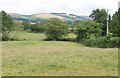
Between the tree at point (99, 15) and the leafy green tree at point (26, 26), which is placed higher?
the tree at point (99, 15)

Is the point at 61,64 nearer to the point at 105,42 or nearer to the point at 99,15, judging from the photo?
the point at 105,42

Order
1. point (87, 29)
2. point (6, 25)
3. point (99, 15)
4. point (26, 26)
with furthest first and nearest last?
point (26, 26)
point (99, 15)
point (6, 25)
point (87, 29)

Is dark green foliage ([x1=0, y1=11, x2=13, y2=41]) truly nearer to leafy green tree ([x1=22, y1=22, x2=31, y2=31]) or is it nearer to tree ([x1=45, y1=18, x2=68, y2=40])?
tree ([x1=45, y1=18, x2=68, y2=40])

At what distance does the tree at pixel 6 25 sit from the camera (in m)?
60.1

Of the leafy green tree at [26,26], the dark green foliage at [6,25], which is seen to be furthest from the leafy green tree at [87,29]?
the leafy green tree at [26,26]

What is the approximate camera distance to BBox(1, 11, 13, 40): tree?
197 ft

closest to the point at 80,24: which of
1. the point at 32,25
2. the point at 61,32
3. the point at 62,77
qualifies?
the point at 61,32

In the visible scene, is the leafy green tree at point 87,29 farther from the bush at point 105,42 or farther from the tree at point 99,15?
the bush at point 105,42

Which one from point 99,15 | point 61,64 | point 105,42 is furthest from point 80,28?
point 61,64

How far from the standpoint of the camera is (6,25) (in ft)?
211

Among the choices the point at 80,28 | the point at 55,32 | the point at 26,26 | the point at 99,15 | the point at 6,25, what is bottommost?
the point at 55,32

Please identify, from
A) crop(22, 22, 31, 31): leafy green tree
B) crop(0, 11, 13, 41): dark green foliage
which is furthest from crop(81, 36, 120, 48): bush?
crop(22, 22, 31, 31): leafy green tree

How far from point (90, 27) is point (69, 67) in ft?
136

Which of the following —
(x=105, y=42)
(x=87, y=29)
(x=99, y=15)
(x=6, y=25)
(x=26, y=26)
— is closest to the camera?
(x=105, y=42)
